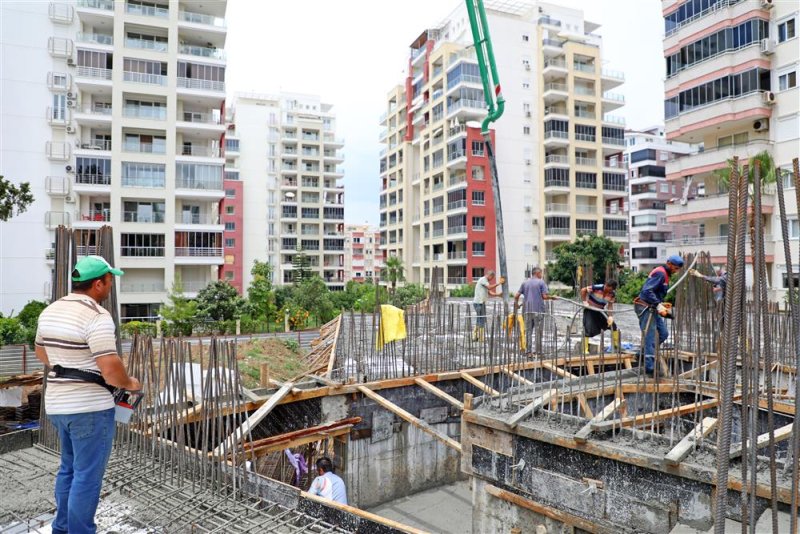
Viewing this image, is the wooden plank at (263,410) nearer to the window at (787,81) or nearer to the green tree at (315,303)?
the green tree at (315,303)

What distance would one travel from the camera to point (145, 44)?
32969mm

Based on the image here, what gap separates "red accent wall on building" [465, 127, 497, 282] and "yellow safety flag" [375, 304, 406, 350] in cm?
3512

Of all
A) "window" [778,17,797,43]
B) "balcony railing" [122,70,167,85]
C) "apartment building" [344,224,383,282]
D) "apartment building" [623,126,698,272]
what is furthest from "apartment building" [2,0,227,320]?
"apartment building" [344,224,383,282]

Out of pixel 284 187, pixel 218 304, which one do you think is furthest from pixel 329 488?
pixel 284 187

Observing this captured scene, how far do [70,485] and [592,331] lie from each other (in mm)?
7272

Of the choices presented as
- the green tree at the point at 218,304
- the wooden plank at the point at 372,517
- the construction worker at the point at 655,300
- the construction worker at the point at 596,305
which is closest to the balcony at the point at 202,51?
the green tree at the point at 218,304

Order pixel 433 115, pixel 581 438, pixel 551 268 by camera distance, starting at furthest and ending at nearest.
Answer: pixel 433 115 → pixel 551 268 → pixel 581 438

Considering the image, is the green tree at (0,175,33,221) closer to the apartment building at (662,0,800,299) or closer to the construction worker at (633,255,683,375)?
the construction worker at (633,255,683,375)

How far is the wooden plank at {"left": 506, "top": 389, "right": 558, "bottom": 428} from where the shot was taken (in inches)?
246

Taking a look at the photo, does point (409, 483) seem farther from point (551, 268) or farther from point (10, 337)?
point (551, 268)

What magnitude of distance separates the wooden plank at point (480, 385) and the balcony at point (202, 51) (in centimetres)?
3161

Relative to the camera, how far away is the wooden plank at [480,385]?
288 inches

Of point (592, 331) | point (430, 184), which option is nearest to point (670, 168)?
point (430, 184)

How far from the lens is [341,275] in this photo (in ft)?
207
